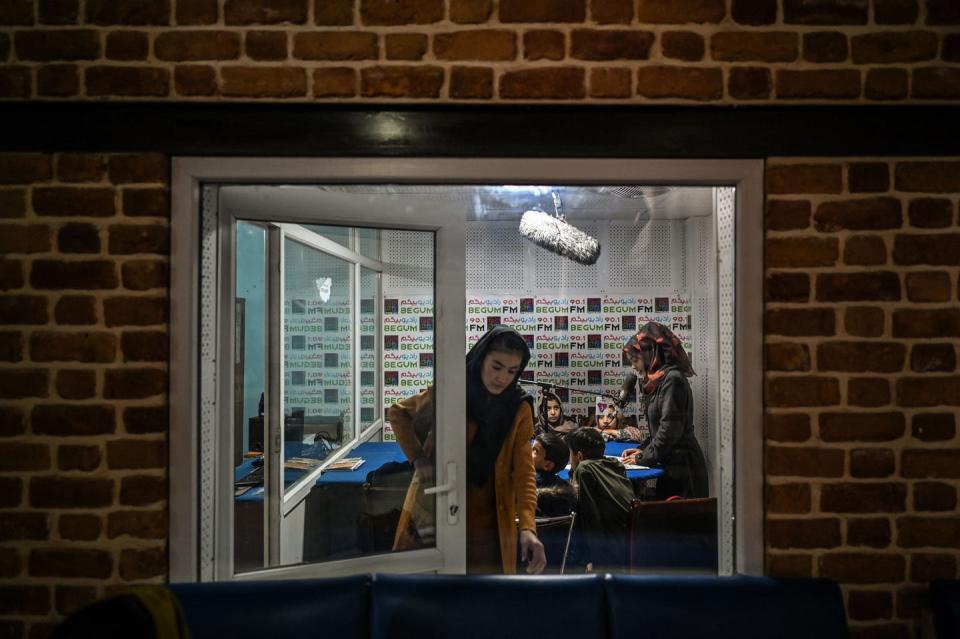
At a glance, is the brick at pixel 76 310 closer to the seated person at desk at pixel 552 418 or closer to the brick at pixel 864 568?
the brick at pixel 864 568

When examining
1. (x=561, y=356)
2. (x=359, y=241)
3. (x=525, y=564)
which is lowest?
(x=525, y=564)

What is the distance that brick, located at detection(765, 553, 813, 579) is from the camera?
1650 mm

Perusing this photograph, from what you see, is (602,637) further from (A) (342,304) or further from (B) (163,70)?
(B) (163,70)

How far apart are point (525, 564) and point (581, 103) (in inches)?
85.8

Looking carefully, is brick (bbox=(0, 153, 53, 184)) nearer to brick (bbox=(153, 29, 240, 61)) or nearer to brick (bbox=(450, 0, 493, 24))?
brick (bbox=(153, 29, 240, 61))

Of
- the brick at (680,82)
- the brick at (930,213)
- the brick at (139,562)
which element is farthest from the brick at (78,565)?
the brick at (930,213)

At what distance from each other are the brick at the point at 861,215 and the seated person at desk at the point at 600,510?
6.74ft

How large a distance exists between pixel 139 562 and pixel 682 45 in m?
2.08

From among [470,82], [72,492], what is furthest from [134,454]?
[470,82]

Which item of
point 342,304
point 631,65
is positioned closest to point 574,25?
point 631,65

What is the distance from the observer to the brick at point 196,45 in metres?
1.65

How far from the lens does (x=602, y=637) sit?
1503 millimetres

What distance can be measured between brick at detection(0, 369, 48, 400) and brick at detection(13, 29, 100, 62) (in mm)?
875

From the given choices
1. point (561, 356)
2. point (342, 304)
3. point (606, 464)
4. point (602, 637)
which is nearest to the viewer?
point (602, 637)
